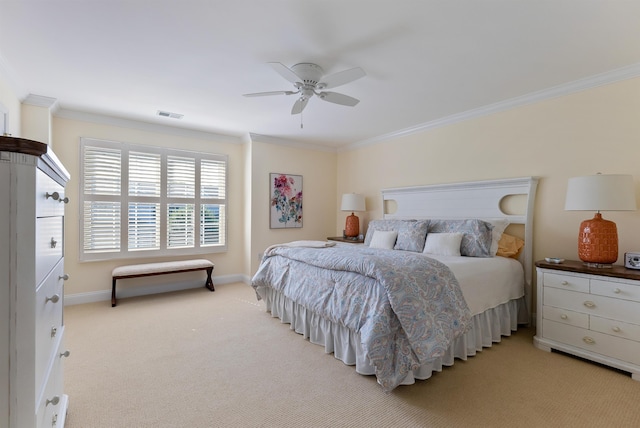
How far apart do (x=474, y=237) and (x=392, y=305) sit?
1.77m

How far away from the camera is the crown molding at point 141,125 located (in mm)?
3822

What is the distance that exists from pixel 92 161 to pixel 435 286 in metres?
4.49

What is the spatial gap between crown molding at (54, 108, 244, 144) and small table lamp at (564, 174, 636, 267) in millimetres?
4575

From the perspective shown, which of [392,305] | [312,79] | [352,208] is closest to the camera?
[392,305]

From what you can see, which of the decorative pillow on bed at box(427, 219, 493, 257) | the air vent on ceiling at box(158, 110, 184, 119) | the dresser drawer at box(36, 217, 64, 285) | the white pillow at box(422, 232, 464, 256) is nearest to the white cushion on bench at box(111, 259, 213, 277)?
the air vent on ceiling at box(158, 110, 184, 119)

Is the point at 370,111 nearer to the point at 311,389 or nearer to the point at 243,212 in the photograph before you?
the point at 243,212

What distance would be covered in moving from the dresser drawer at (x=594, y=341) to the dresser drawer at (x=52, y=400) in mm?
3455

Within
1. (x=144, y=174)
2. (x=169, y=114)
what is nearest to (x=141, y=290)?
(x=144, y=174)

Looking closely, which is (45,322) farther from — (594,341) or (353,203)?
(353,203)

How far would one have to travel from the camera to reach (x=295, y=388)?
2.07 m

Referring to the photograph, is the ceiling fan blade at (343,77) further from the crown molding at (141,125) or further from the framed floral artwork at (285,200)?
the crown molding at (141,125)

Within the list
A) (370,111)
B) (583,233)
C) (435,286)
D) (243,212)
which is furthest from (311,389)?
(243,212)

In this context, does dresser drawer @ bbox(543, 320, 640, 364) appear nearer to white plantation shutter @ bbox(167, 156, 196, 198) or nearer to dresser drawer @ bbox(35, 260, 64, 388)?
dresser drawer @ bbox(35, 260, 64, 388)

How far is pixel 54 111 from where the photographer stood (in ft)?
12.0
